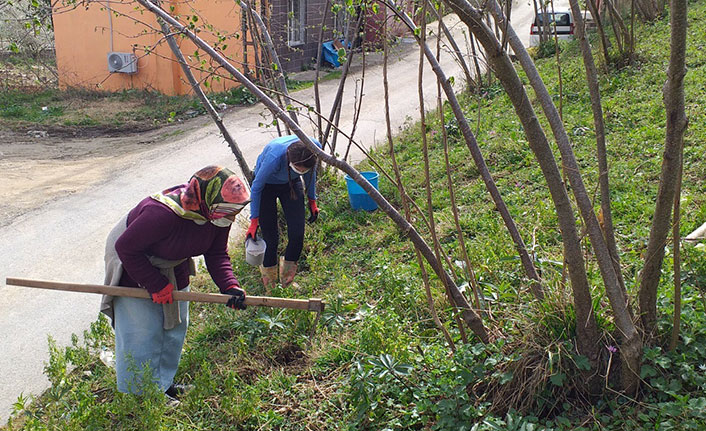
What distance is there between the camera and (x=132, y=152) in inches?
444

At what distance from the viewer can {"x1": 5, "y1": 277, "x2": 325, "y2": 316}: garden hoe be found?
12.4ft

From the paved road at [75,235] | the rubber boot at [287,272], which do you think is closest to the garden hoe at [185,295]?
the paved road at [75,235]

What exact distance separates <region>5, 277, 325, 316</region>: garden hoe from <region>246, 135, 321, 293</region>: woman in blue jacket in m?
1.25

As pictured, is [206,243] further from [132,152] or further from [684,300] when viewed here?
[132,152]

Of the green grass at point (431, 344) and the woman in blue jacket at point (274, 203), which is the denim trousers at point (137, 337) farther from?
the woman in blue jacket at point (274, 203)

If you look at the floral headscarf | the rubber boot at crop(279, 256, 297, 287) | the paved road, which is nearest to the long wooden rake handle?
the floral headscarf

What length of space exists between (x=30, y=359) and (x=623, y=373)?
4.31 metres

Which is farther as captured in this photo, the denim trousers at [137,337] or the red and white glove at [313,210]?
the red and white glove at [313,210]

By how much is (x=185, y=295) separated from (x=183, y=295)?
0.01 meters

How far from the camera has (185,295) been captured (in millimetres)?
3881

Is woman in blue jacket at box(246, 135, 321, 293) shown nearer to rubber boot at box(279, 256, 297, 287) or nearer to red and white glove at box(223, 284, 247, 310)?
rubber boot at box(279, 256, 297, 287)

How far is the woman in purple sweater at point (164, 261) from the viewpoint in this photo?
11.7 feet

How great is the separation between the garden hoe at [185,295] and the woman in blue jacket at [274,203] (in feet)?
4.11

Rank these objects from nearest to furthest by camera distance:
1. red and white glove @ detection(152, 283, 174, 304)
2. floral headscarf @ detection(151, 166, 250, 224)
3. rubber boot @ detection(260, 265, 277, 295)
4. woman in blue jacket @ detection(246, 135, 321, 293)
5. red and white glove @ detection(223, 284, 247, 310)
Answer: floral headscarf @ detection(151, 166, 250, 224) < red and white glove @ detection(152, 283, 174, 304) < red and white glove @ detection(223, 284, 247, 310) < woman in blue jacket @ detection(246, 135, 321, 293) < rubber boot @ detection(260, 265, 277, 295)
